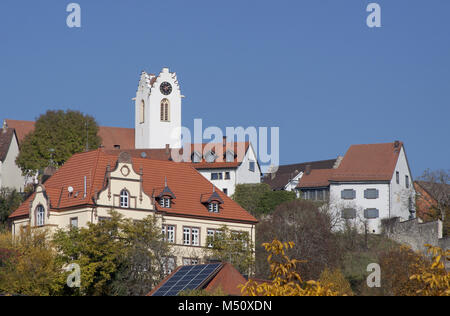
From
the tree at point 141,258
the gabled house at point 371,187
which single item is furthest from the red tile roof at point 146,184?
the gabled house at point 371,187

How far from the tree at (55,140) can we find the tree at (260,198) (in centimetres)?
1617

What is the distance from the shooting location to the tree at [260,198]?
97312mm

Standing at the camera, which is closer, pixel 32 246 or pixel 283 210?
pixel 32 246

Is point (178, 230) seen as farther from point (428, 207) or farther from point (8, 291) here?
point (428, 207)

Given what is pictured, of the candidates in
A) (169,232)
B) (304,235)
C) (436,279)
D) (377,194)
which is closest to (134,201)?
(169,232)

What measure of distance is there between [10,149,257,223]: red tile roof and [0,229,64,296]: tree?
563 centimetres

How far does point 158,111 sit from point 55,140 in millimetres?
40020

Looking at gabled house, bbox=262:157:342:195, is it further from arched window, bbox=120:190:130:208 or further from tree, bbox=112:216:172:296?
tree, bbox=112:216:172:296

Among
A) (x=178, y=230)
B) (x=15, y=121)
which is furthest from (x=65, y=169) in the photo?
(x=15, y=121)

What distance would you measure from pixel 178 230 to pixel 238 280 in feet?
87.7

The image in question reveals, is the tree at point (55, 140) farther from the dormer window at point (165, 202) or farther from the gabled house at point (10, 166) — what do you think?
the dormer window at point (165, 202)

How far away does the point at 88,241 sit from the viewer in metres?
63.6

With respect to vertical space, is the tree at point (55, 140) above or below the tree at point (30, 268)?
above

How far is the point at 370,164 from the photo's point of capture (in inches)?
4053
